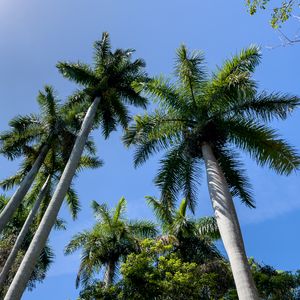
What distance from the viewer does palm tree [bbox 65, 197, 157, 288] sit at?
23297 mm

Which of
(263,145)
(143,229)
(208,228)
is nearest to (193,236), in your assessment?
(208,228)

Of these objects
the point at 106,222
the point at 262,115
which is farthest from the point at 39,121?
the point at 262,115

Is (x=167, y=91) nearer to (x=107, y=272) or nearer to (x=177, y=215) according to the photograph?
(x=177, y=215)

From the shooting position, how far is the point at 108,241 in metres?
24.0

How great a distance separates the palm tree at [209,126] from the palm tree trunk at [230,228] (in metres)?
0.09

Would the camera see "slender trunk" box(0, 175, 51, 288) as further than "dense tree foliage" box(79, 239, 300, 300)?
Yes

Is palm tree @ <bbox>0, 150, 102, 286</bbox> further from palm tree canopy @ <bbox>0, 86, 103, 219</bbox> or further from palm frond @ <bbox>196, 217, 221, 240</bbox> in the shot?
palm frond @ <bbox>196, 217, 221, 240</bbox>

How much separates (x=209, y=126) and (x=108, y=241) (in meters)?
11.0

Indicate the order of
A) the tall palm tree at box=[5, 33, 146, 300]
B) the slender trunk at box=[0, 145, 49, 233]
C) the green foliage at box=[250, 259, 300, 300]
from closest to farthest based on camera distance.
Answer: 1. the slender trunk at box=[0, 145, 49, 233]
2. the green foliage at box=[250, 259, 300, 300]
3. the tall palm tree at box=[5, 33, 146, 300]

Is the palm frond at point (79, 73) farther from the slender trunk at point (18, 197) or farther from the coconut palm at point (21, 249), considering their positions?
the coconut palm at point (21, 249)

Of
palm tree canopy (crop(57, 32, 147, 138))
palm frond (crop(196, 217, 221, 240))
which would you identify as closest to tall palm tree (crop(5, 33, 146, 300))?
palm tree canopy (crop(57, 32, 147, 138))

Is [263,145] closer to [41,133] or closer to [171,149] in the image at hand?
[171,149]

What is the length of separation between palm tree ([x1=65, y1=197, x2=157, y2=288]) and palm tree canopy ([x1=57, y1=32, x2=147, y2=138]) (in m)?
5.13

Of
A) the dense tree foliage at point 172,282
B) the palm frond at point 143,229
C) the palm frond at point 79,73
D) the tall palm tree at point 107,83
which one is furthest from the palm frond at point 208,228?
the palm frond at point 79,73
